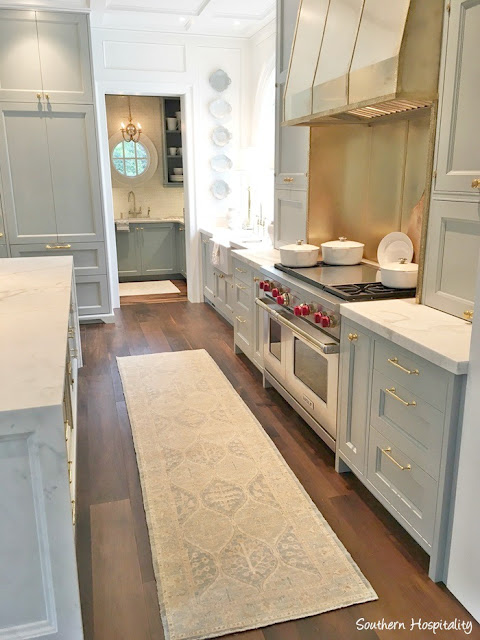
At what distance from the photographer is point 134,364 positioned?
4270mm

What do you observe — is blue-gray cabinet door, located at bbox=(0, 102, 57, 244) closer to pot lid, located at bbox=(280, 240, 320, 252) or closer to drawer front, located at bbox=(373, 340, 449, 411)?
pot lid, located at bbox=(280, 240, 320, 252)

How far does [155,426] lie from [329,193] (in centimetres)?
186

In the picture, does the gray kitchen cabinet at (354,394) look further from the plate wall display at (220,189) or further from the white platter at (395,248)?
the plate wall display at (220,189)

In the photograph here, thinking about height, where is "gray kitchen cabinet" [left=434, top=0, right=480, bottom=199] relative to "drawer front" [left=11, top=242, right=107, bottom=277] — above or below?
above

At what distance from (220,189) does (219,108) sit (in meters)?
0.85

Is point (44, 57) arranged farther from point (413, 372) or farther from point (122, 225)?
point (413, 372)

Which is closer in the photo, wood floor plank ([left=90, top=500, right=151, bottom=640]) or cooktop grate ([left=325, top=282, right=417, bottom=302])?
wood floor plank ([left=90, top=500, right=151, bottom=640])

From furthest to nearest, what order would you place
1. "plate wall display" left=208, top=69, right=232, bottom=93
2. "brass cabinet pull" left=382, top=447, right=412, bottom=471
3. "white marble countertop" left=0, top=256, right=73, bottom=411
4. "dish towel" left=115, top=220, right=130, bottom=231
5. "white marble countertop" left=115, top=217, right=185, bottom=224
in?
"white marble countertop" left=115, top=217, right=185, bottom=224 < "dish towel" left=115, top=220, right=130, bottom=231 < "plate wall display" left=208, top=69, right=232, bottom=93 < "brass cabinet pull" left=382, top=447, right=412, bottom=471 < "white marble countertop" left=0, top=256, right=73, bottom=411

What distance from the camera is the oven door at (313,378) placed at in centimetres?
270

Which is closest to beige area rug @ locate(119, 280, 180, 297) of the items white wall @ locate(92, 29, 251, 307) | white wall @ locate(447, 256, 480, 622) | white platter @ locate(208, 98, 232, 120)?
white wall @ locate(92, 29, 251, 307)

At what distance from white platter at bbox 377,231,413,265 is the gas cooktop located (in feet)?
0.36

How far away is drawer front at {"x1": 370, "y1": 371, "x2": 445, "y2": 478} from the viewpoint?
1.90m

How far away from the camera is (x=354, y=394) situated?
8.09 feet

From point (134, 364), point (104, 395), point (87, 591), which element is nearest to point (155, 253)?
point (134, 364)
